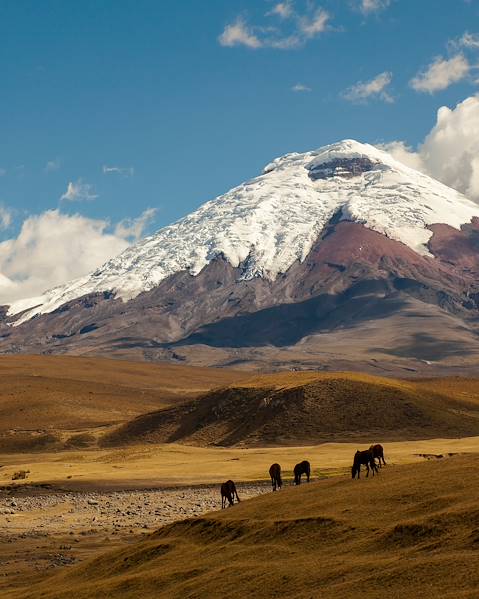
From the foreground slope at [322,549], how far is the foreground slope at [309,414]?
81.7 metres

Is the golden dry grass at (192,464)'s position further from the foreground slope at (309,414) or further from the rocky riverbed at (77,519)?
the foreground slope at (309,414)

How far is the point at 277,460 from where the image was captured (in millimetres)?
90875

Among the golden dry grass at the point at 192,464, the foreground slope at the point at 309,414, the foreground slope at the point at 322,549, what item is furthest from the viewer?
the foreground slope at the point at 309,414

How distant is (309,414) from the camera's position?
126m

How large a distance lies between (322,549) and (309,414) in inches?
3881

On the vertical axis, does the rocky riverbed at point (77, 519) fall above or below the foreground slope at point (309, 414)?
below

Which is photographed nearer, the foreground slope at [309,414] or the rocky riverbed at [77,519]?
the rocky riverbed at [77,519]

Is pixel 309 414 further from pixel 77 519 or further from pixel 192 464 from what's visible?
pixel 77 519

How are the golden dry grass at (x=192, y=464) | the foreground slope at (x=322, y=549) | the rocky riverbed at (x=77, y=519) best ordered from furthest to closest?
the golden dry grass at (x=192, y=464), the rocky riverbed at (x=77, y=519), the foreground slope at (x=322, y=549)

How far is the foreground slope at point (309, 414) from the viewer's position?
11944 cm

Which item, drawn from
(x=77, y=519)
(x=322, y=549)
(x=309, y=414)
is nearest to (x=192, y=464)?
(x=309, y=414)

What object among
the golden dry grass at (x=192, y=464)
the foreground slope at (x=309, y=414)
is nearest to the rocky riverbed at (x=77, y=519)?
the golden dry grass at (x=192, y=464)

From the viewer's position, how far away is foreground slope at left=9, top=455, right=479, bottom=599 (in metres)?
23.4

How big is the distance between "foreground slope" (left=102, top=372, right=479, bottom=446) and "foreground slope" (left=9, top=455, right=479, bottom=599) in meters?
81.7
